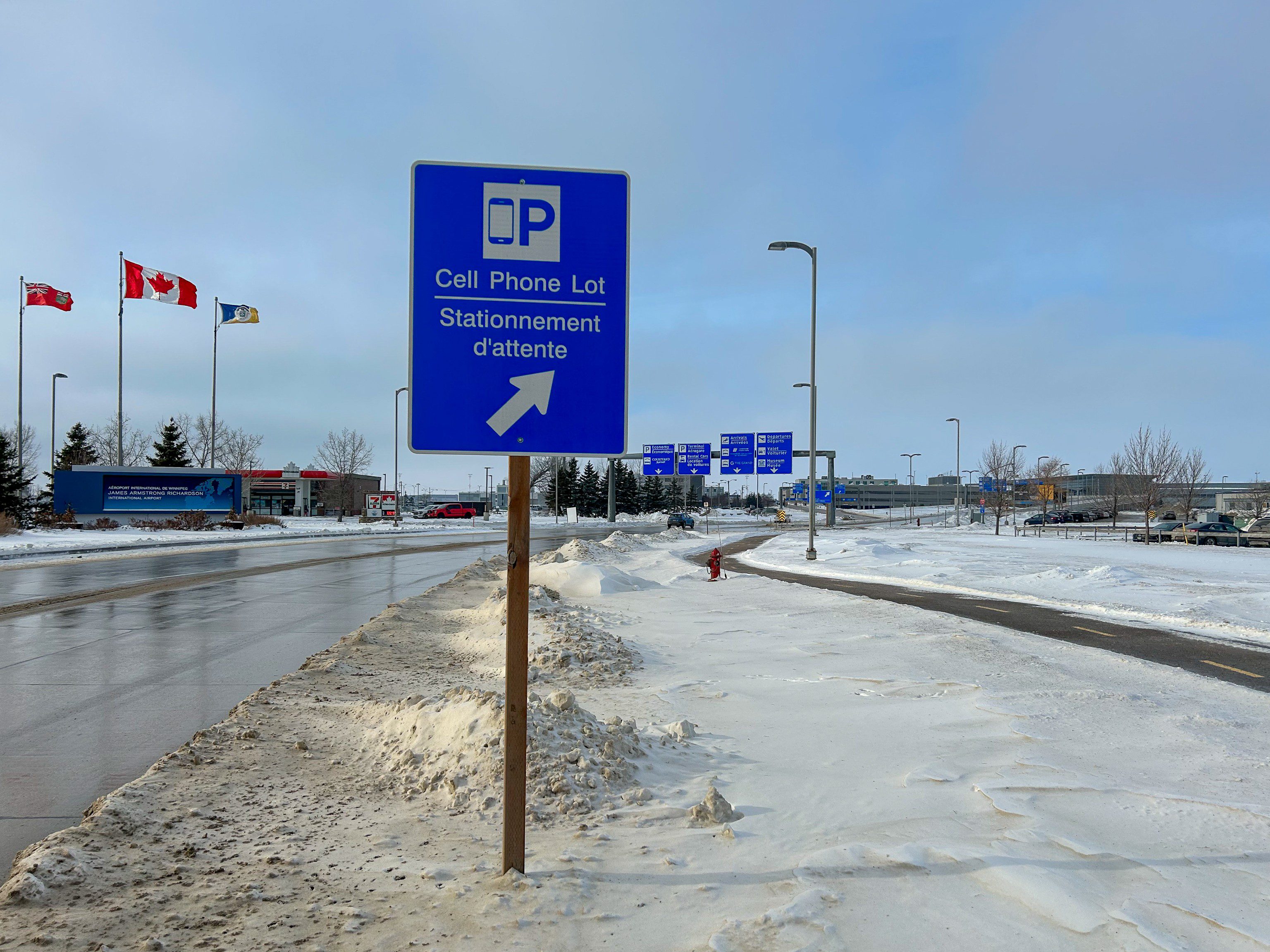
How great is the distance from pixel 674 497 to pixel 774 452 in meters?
67.1

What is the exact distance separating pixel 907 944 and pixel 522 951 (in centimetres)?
148

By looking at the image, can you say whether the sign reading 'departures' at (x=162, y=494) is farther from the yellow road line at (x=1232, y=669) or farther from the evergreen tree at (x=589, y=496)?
the yellow road line at (x=1232, y=669)

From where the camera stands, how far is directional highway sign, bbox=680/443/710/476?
5372 cm

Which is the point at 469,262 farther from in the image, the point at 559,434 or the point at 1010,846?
the point at 1010,846

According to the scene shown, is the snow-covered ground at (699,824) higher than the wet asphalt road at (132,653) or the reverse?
higher

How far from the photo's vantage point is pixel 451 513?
263 ft

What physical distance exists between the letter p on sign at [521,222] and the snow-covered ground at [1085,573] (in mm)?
12338

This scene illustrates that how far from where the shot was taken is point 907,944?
299 cm

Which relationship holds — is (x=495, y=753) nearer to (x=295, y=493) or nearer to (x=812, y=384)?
(x=812, y=384)

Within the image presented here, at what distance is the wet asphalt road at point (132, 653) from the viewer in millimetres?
5328

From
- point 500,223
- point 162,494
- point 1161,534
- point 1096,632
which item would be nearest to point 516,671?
point 500,223

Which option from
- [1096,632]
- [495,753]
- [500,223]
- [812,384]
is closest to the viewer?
[500,223]

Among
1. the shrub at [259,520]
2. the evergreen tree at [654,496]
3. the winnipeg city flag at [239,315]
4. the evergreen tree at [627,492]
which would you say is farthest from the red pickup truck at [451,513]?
the evergreen tree at [654,496]

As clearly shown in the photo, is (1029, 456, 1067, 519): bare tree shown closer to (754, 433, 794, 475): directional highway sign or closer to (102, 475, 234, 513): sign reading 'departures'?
(754, 433, 794, 475): directional highway sign
